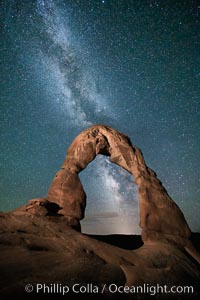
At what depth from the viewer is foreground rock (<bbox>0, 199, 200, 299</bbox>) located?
3.44 meters

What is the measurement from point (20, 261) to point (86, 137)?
23.1ft

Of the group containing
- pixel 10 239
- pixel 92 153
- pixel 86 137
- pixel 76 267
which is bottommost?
pixel 76 267

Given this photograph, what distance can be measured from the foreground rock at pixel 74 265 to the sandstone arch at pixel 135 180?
1.26 m

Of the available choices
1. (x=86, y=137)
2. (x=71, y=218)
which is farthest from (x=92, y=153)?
(x=71, y=218)

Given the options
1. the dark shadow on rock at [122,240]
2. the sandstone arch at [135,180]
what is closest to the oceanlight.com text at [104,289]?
the sandstone arch at [135,180]

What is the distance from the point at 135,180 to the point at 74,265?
5.60 metres

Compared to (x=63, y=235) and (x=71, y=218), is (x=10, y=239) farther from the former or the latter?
(x=71, y=218)

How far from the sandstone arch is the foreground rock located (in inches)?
49.6

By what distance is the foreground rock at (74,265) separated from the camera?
135 inches

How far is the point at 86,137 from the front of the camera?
10281 mm

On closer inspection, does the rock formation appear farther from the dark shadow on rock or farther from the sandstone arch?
the dark shadow on rock

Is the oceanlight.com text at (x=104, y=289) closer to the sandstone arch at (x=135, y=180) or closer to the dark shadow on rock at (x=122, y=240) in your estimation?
the sandstone arch at (x=135, y=180)

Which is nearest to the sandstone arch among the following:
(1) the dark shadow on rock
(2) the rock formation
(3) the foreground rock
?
(2) the rock formation

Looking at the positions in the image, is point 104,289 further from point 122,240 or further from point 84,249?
point 122,240
